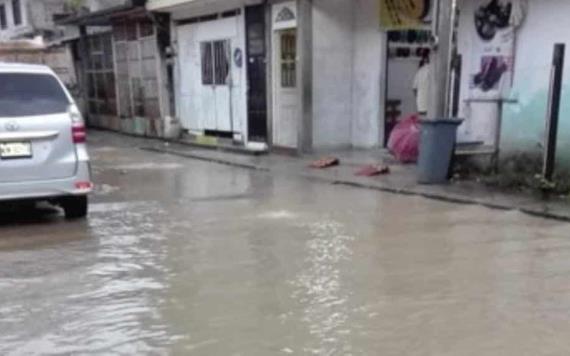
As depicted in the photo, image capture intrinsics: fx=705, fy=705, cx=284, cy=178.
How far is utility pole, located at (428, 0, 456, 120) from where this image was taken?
10078 mm

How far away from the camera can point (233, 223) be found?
7.91 metres

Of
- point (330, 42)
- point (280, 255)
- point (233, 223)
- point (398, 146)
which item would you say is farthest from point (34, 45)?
point (280, 255)

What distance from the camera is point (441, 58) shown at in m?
10.2

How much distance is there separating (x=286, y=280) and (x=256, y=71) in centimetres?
1043

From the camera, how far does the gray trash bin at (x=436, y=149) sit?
980 cm

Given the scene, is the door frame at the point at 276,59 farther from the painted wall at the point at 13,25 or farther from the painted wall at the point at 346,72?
the painted wall at the point at 13,25

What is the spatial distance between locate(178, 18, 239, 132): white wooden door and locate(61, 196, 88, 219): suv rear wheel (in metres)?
8.58

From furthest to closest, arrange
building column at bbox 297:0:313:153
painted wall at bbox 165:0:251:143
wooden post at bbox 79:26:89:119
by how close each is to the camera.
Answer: wooden post at bbox 79:26:89:119 < painted wall at bbox 165:0:251:143 < building column at bbox 297:0:313:153

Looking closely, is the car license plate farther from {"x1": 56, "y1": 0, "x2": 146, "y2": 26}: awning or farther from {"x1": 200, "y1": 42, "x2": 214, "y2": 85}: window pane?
{"x1": 56, "y1": 0, "x2": 146, "y2": 26}: awning

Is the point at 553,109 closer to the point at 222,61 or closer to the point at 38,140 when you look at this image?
the point at 38,140

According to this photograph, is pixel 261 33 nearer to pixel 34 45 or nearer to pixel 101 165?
pixel 101 165

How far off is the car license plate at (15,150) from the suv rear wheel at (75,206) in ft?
2.70

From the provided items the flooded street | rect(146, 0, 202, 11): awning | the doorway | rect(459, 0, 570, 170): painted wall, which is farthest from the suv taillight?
rect(146, 0, 202, 11): awning

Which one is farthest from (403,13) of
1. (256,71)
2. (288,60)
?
(256,71)
